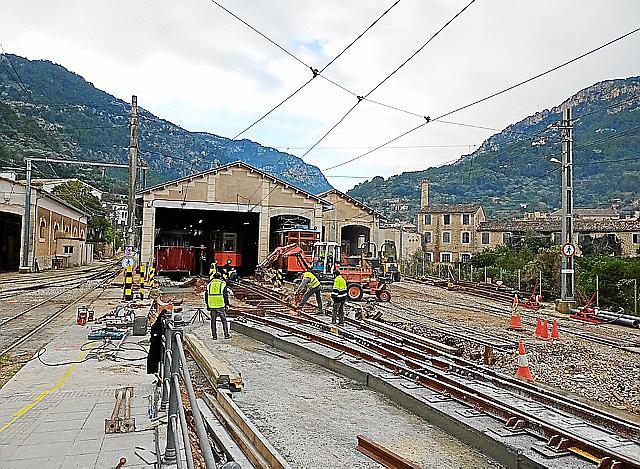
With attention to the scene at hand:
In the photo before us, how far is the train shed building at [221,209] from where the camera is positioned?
33031mm

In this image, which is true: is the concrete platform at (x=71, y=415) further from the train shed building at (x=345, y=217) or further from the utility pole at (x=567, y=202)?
the train shed building at (x=345, y=217)

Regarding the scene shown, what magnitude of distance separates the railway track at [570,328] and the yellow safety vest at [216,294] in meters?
9.62

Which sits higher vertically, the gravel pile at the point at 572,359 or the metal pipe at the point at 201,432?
the metal pipe at the point at 201,432

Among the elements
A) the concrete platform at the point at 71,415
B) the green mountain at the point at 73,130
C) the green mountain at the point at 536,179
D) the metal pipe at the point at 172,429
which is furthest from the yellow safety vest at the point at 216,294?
the green mountain at the point at 536,179

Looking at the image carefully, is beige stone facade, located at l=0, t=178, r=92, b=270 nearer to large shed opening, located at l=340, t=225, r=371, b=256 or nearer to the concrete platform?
large shed opening, located at l=340, t=225, r=371, b=256

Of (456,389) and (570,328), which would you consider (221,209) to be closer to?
(570,328)

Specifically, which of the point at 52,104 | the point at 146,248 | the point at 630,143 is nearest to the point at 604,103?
the point at 630,143

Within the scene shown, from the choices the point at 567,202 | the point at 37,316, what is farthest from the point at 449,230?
the point at 37,316

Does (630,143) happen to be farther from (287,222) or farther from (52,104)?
(52,104)

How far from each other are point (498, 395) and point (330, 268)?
18428 millimetres

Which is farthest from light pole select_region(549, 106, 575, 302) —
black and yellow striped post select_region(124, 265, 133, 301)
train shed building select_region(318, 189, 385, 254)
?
train shed building select_region(318, 189, 385, 254)

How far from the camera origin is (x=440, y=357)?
1191 cm

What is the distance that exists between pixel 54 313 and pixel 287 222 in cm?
1920

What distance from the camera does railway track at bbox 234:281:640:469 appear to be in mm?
6645
